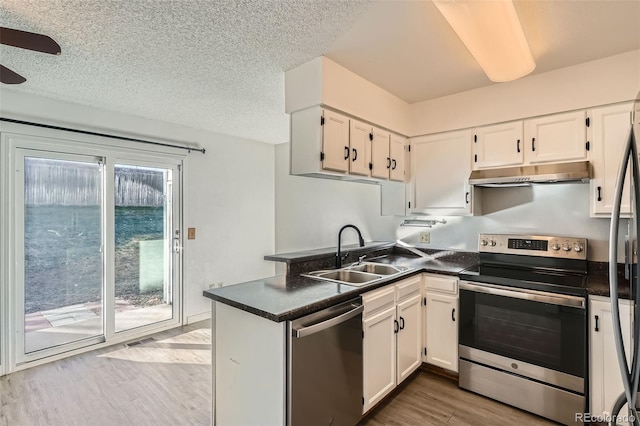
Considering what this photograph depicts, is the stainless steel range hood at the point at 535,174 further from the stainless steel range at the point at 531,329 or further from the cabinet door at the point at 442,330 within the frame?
the cabinet door at the point at 442,330

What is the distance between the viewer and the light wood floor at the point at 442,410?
6.99ft

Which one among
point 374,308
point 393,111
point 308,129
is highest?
point 393,111

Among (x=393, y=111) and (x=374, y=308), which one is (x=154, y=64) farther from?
(x=374, y=308)

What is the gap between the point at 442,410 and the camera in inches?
88.9

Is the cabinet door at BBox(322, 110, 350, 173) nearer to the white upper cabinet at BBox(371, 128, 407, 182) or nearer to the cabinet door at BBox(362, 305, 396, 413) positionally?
the white upper cabinet at BBox(371, 128, 407, 182)

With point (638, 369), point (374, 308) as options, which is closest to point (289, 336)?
point (374, 308)

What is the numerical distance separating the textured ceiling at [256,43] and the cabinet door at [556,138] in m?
0.41

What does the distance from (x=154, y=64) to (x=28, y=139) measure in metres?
1.61

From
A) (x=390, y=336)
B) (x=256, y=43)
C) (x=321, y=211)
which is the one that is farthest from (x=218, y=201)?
(x=390, y=336)

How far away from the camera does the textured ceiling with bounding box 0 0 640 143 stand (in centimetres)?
168

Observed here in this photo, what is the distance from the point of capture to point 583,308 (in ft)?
6.57

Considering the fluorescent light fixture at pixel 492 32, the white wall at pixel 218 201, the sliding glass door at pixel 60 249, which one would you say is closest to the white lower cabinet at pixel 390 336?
the fluorescent light fixture at pixel 492 32

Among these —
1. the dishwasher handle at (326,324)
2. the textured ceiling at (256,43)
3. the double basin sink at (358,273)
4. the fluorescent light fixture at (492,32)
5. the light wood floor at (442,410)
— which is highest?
the textured ceiling at (256,43)

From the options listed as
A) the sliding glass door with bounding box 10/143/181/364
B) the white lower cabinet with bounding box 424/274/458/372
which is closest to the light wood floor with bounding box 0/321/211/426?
the sliding glass door with bounding box 10/143/181/364
